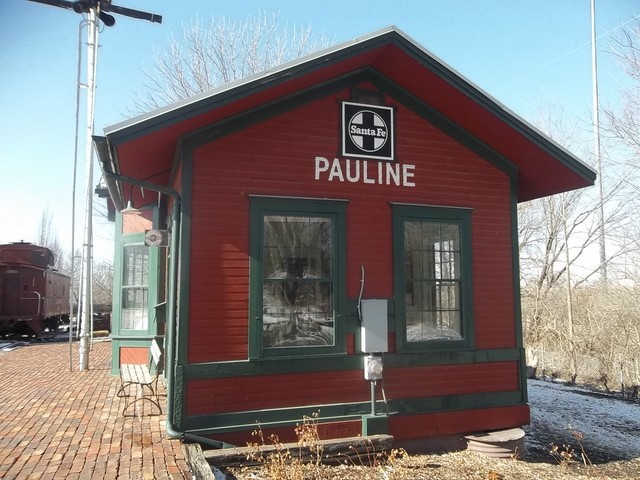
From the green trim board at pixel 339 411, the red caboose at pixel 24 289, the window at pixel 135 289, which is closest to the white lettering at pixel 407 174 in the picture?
the green trim board at pixel 339 411

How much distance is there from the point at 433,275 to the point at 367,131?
2028 mm

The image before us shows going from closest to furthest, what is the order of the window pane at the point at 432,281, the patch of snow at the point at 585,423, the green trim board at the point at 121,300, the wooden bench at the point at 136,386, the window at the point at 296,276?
the window at the point at 296,276 → the wooden bench at the point at 136,386 → the window pane at the point at 432,281 → the patch of snow at the point at 585,423 → the green trim board at the point at 121,300

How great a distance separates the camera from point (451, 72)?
6.24 meters

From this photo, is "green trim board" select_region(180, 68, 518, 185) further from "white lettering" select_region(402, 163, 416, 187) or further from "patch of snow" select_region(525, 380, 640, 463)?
"patch of snow" select_region(525, 380, 640, 463)

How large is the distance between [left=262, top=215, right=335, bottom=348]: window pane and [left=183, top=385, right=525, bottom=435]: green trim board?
0.75 metres

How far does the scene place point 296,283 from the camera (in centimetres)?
598

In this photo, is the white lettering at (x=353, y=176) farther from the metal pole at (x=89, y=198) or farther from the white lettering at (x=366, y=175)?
the metal pole at (x=89, y=198)

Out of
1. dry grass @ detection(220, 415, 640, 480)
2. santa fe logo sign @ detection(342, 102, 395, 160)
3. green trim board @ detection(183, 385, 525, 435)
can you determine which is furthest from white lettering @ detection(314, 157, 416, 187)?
dry grass @ detection(220, 415, 640, 480)

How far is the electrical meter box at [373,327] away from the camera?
19.6ft

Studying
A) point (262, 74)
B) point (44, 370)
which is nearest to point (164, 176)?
point (262, 74)

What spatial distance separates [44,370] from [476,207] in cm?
905

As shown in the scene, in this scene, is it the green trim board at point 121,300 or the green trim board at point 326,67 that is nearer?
the green trim board at point 326,67

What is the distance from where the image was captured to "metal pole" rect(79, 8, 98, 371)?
414 inches

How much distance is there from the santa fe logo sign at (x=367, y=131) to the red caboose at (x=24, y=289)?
17.8 meters
